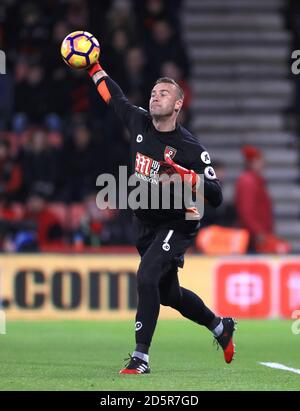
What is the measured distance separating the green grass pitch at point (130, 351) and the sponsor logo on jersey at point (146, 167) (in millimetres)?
1379

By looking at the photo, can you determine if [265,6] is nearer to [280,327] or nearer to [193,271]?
[193,271]

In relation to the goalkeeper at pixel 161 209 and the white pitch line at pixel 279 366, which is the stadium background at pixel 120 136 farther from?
the goalkeeper at pixel 161 209

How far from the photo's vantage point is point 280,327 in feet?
46.7

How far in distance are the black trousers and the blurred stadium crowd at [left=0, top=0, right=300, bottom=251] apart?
6504mm

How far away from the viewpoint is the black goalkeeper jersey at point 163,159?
353 inches

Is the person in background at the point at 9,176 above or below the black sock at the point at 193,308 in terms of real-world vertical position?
above

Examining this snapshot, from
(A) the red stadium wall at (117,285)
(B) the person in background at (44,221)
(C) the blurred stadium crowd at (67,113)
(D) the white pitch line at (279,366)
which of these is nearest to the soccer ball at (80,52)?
(D) the white pitch line at (279,366)

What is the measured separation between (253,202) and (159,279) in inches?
314

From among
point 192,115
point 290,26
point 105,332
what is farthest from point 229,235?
point 290,26

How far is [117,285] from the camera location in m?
15.5

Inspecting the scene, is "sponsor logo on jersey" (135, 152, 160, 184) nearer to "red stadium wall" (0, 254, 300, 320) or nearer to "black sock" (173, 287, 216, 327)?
"black sock" (173, 287, 216, 327)

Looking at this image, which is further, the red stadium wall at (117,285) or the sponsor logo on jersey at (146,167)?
the red stadium wall at (117,285)

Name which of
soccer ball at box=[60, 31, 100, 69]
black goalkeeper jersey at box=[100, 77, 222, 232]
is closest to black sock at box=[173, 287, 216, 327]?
black goalkeeper jersey at box=[100, 77, 222, 232]

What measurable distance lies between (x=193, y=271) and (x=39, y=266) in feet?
6.28
